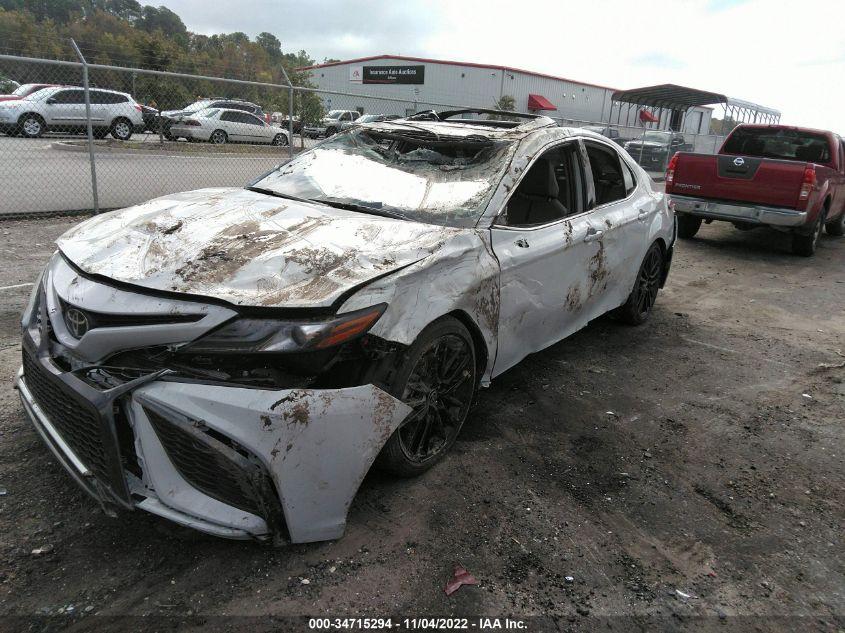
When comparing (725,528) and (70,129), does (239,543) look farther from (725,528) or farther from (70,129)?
(70,129)

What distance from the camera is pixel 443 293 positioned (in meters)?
2.78

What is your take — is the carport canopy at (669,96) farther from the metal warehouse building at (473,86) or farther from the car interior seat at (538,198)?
the car interior seat at (538,198)

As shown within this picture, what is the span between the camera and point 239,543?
247 centimetres

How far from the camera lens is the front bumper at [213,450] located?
6.91 ft

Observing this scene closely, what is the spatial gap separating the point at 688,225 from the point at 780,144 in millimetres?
1957

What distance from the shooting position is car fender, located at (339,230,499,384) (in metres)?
2.46

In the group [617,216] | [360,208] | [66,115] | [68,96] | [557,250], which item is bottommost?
[557,250]

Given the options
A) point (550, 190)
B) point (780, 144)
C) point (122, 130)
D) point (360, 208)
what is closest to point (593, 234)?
point (550, 190)

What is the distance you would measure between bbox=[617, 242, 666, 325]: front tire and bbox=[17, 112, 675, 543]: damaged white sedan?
6.49ft

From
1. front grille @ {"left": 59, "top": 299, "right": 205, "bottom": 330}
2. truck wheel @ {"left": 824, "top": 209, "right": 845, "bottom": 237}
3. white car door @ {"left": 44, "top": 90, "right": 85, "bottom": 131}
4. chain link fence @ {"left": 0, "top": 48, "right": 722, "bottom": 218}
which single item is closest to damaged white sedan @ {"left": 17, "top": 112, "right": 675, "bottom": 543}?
front grille @ {"left": 59, "top": 299, "right": 205, "bottom": 330}

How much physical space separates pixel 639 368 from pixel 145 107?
1032 centimetres

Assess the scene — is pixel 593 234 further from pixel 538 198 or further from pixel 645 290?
pixel 645 290

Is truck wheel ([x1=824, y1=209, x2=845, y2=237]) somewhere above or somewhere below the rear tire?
below

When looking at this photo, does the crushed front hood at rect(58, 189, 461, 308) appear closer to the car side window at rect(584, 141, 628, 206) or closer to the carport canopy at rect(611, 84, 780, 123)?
the car side window at rect(584, 141, 628, 206)
